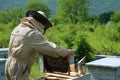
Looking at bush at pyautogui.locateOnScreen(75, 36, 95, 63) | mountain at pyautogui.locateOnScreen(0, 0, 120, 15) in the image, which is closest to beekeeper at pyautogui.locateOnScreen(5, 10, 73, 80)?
bush at pyautogui.locateOnScreen(75, 36, 95, 63)

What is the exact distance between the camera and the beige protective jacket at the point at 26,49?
4414 millimetres

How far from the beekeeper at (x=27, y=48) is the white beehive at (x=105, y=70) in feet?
6.46

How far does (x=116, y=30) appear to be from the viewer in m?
22.4

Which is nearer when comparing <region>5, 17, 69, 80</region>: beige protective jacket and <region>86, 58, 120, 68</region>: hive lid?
<region>5, 17, 69, 80</region>: beige protective jacket

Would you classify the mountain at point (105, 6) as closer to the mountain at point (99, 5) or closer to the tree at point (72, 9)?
the mountain at point (99, 5)

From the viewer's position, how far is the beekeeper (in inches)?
174

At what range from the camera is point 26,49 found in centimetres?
442

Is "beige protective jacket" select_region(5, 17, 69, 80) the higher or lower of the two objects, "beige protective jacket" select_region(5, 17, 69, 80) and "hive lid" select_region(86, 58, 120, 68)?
the higher

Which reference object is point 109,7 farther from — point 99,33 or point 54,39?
point 54,39

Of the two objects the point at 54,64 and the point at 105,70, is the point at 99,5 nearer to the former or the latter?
the point at 105,70

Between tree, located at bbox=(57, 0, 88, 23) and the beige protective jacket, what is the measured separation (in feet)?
149

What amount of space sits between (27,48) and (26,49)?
0.02 meters

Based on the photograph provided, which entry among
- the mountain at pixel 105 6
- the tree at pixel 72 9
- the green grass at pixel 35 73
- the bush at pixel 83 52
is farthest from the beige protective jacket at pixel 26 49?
the mountain at pixel 105 6

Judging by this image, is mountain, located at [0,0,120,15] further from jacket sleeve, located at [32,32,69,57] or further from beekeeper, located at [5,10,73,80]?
jacket sleeve, located at [32,32,69,57]
